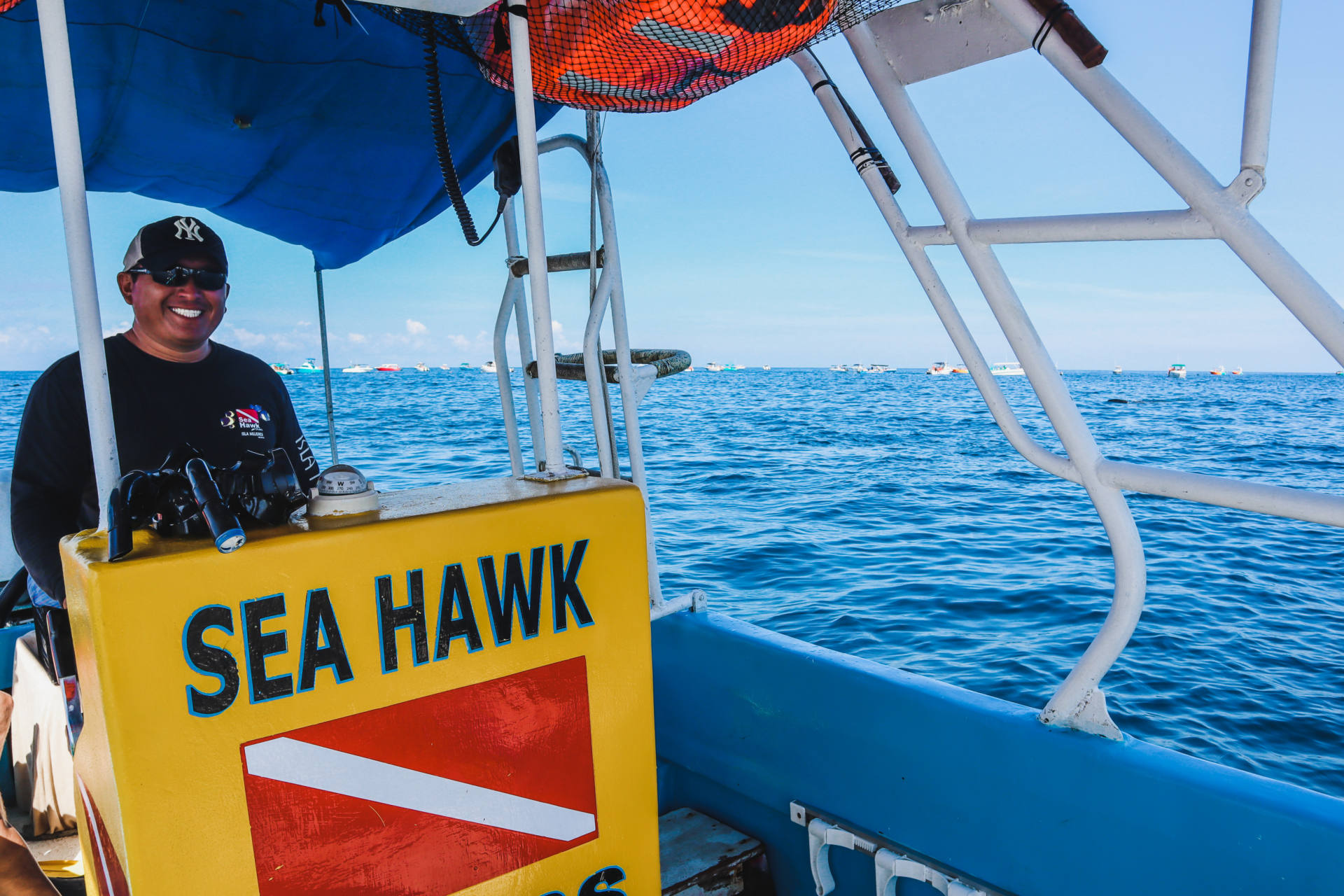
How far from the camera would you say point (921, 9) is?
6.12ft

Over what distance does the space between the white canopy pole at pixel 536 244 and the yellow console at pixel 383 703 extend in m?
0.11

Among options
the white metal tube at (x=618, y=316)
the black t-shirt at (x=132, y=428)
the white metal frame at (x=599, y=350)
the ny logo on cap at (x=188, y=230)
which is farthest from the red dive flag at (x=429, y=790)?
the ny logo on cap at (x=188, y=230)

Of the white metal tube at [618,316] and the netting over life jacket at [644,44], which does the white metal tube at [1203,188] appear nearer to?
the netting over life jacket at [644,44]

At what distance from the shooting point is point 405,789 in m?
1.21

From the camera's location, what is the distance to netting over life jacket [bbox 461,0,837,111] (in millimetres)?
1409

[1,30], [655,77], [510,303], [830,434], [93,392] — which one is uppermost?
[1,30]

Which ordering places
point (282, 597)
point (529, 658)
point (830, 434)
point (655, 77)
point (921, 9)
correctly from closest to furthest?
point (282, 597), point (529, 658), point (655, 77), point (921, 9), point (830, 434)

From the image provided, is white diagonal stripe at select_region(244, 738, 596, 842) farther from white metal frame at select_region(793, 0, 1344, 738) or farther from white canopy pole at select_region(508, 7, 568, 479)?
white metal frame at select_region(793, 0, 1344, 738)

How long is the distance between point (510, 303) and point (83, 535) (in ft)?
4.81

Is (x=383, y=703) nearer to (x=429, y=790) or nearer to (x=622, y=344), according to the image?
(x=429, y=790)

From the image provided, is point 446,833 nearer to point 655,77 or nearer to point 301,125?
point 655,77

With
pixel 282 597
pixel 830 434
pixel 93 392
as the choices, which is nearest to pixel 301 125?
pixel 93 392

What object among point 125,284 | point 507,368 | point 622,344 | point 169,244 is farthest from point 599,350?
point 125,284

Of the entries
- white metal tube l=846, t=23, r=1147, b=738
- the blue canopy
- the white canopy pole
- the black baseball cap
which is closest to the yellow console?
the white canopy pole
